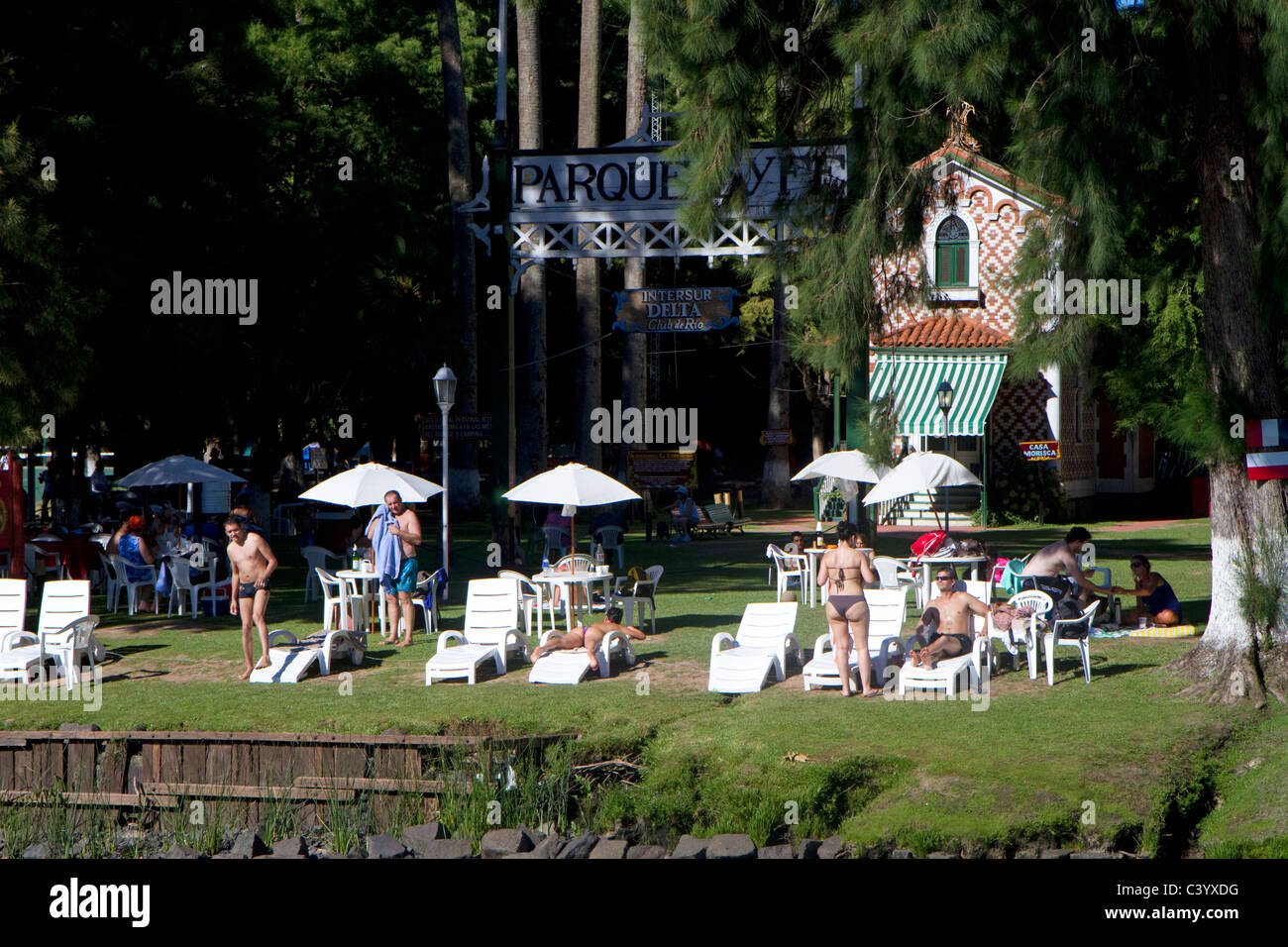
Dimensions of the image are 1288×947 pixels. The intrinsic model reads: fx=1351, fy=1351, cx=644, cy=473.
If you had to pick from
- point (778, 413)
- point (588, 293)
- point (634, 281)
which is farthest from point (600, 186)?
point (778, 413)

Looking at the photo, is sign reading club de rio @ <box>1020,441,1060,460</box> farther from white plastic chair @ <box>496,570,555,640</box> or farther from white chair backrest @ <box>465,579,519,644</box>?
white chair backrest @ <box>465,579,519,644</box>

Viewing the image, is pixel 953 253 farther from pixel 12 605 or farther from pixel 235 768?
pixel 235 768

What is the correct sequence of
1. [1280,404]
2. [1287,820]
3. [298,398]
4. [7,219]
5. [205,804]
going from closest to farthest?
[1287,820]
[205,804]
[1280,404]
[7,219]
[298,398]

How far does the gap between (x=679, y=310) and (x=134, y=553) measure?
26.9ft

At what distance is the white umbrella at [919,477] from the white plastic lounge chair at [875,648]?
4214 mm

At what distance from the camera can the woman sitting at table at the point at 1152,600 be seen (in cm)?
1409

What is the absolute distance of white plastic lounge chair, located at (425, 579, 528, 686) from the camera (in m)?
12.3

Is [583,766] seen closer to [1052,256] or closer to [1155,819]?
[1155,819]

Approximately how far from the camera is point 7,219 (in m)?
13.5

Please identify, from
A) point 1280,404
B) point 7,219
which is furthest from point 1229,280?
point 7,219

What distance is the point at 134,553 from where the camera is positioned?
672 inches

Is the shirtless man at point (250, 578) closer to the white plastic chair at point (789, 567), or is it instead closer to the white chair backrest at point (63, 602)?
the white chair backrest at point (63, 602)

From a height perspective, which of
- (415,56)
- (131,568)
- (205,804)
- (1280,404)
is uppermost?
(415,56)
